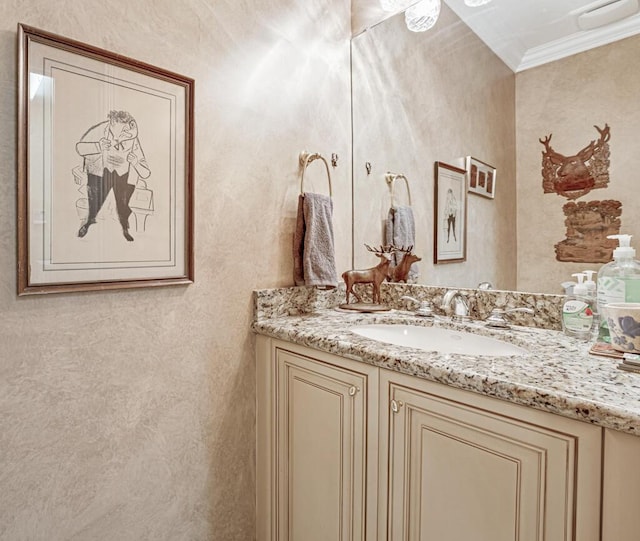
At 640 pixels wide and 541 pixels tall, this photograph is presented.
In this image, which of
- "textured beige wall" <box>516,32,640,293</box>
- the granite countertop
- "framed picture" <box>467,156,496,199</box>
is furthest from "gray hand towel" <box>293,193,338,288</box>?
"textured beige wall" <box>516,32,640,293</box>

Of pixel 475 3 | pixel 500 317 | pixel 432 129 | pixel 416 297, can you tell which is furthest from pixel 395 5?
pixel 500 317

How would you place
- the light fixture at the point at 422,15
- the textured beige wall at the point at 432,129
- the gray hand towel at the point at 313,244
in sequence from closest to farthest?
the textured beige wall at the point at 432,129, the gray hand towel at the point at 313,244, the light fixture at the point at 422,15

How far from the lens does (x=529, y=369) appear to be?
75 centimetres

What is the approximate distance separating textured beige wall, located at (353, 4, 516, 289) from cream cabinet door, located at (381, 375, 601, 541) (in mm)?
619

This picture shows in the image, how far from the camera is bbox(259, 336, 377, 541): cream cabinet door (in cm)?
94

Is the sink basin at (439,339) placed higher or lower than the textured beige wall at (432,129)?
lower

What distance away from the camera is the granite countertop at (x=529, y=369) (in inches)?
23.1

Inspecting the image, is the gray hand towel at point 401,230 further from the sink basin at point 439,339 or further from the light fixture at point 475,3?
the light fixture at point 475,3

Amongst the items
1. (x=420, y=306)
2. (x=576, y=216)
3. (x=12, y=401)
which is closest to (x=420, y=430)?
(x=420, y=306)

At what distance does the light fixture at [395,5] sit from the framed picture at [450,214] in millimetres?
655

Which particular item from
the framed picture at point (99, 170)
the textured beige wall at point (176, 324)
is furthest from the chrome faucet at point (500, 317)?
the framed picture at point (99, 170)

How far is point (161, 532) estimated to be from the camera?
1.08m

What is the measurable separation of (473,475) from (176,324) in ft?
2.78

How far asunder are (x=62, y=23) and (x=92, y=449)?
1.05 metres
